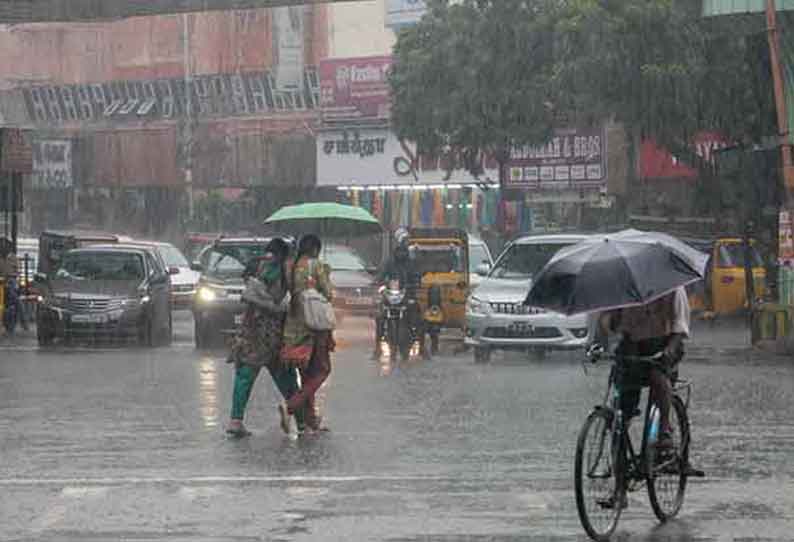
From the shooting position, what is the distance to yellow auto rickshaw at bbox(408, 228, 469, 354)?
2891cm

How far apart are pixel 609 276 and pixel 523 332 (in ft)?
50.9

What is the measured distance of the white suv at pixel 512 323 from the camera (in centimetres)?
2594

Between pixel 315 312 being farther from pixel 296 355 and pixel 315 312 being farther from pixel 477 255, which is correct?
pixel 477 255

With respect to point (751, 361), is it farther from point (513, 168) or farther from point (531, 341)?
point (513, 168)

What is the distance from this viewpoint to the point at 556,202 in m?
55.8

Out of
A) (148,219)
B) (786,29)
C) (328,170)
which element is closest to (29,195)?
(148,219)

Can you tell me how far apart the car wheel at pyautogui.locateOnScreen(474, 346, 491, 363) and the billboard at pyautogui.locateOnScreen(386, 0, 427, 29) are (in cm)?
3799

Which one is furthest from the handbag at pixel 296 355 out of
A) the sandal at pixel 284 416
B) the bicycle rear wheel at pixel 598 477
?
the bicycle rear wheel at pixel 598 477

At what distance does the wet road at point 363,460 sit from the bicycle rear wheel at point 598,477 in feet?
0.86

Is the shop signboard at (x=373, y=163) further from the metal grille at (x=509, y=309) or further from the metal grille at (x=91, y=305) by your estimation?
the metal grille at (x=509, y=309)

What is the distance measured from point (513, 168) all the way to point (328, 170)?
9418 mm

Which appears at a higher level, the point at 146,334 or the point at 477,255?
the point at 477,255

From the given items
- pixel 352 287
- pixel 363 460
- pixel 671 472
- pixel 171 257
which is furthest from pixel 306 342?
pixel 171 257

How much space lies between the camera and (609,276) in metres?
10.7
